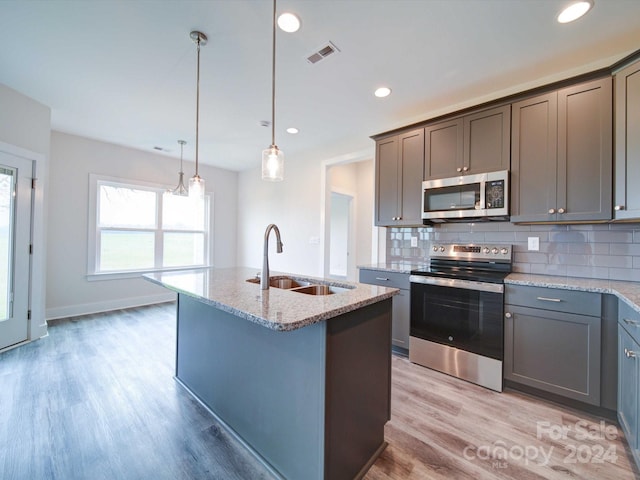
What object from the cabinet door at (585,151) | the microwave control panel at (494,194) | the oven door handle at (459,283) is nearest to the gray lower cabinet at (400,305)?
the oven door handle at (459,283)

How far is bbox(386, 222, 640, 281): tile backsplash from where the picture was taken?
7.07ft

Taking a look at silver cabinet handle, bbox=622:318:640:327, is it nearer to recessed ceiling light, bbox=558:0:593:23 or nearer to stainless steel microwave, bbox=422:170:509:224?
stainless steel microwave, bbox=422:170:509:224

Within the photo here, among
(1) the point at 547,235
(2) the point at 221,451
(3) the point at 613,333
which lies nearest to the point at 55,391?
(2) the point at 221,451

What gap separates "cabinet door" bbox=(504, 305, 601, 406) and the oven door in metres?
0.10

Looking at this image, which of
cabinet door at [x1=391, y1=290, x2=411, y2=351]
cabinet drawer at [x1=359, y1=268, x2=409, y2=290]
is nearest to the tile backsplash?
cabinet drawer at [x1=359, y1=268, x2=409, y2=290]

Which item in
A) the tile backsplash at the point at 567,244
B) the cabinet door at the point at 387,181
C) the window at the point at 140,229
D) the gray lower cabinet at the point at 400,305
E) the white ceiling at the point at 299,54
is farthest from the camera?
the window at the point at 140,229

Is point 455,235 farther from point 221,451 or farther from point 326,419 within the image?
point 221,451

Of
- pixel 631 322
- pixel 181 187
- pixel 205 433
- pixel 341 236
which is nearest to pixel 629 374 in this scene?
pixel 631 322

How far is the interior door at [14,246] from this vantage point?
2961 millimetres

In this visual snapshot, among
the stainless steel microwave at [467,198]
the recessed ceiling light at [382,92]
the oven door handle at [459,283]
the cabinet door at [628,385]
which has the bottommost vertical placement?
the cabinet door at [628,385]

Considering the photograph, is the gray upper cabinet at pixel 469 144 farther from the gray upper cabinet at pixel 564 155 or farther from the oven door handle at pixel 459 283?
the oven door handle at pixel 459 283

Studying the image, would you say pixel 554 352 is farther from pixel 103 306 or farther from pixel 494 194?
pixel 103 306

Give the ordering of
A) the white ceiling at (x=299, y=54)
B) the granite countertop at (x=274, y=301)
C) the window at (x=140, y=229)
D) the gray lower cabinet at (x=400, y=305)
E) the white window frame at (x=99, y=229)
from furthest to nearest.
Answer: the window at (x=140, y=229) < the white window frame at (x=99, y=229) < the gray lower cabinet at (x=400, y=305) < the white ceiling at (x=299, y=54) < the granite countertop at (x=274, y=301)

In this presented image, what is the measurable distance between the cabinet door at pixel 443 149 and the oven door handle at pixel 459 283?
1.02 m
